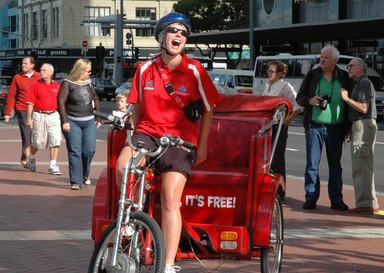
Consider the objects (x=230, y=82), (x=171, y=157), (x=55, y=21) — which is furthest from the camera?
A: (x=55, y=21)

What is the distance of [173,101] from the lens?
22.4 feet

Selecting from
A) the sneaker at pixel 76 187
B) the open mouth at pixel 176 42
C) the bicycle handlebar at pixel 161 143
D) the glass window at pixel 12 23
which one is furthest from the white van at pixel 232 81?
the glass window at pixel 12 23

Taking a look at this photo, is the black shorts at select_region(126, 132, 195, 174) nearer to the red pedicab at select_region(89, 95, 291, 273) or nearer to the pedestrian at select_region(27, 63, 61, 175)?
the red pedicab at select_region(89, 95, 291, 273)

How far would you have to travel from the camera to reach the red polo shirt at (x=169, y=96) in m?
6.84

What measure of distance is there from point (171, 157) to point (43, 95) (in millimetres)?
9557

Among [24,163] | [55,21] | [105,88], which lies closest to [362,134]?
[24,163]

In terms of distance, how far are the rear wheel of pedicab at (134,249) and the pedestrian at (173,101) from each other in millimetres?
429

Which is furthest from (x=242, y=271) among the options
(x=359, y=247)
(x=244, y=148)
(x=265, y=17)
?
(x=265, y=17)

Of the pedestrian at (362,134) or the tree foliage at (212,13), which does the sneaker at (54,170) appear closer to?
the pedestrian at (362,134)

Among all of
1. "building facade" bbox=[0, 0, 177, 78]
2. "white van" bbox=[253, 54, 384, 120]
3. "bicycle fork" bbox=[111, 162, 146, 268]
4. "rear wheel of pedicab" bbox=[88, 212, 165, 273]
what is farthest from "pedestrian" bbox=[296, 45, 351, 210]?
"building facade" bbox=[0, 0, 177, 78]

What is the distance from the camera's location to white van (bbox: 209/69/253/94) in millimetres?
45750

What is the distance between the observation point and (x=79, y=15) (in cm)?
10025

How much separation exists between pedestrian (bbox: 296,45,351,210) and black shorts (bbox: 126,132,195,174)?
513cm

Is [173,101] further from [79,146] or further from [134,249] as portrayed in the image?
[79,146]
